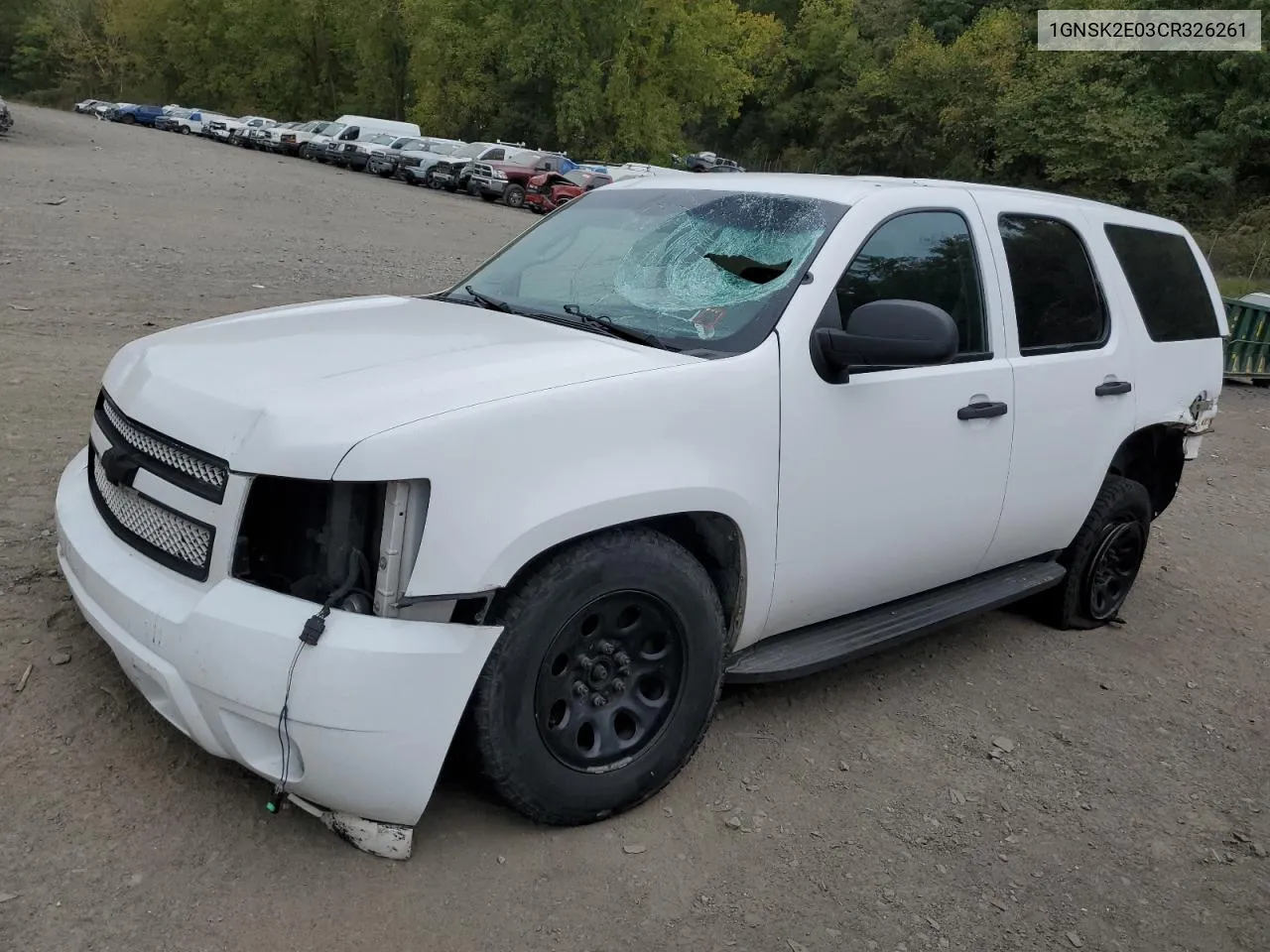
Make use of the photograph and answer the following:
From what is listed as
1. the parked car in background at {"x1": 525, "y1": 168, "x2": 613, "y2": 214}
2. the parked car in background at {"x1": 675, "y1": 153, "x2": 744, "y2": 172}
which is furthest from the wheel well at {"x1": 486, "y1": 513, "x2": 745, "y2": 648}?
the parked car in background at {"x1": 675, "y1": 153, "x2": 744, "y2": 172}

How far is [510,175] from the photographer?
105ft

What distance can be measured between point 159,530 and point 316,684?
0.71 metres

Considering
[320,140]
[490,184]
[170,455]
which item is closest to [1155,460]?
[170,455]

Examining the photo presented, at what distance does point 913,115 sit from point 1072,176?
12.6m

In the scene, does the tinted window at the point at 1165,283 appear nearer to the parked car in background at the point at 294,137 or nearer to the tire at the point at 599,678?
the tire at the point at 599,678

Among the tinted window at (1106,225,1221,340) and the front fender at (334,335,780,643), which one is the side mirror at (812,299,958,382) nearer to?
the front fender at (334,335,780,643)

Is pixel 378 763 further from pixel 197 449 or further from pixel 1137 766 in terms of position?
pixel 1137 766

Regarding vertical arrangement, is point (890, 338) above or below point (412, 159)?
below

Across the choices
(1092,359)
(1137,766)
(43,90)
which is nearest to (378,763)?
(1137,766)

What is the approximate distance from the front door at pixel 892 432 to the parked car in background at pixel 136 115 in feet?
191

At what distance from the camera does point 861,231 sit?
11.7 ft

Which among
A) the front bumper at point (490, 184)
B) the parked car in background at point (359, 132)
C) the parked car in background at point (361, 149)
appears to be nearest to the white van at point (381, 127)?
the parked car in background at point (359, 132)

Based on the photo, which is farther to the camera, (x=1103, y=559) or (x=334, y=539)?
(x=1103, y=559)

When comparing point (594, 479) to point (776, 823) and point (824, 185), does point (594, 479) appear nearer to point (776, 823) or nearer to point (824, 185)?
point (776, 823)
